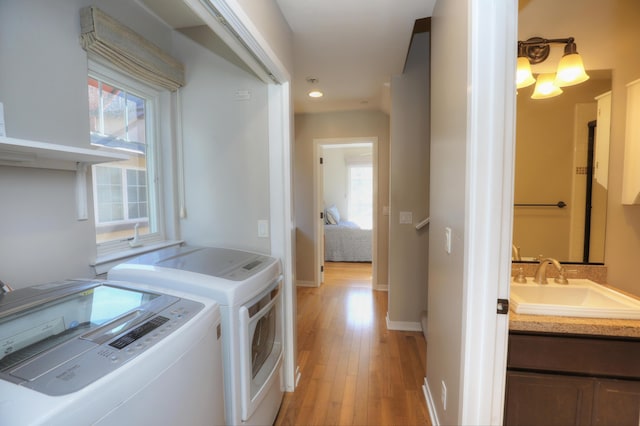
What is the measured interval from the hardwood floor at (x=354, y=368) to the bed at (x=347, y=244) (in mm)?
1797

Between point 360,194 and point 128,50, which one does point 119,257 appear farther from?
point 360,194

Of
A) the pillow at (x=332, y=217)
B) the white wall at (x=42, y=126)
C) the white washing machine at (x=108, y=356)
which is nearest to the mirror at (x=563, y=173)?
the white washing machine at (x=108, y=356)

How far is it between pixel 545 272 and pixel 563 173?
607 mm

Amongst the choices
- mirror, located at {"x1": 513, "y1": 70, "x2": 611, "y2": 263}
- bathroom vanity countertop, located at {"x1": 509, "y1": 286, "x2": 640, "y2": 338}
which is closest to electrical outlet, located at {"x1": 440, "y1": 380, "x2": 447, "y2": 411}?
bathroom vanity countertop, located at {"x1": 509, "y1": 286, "x2": 640, "y2": 338}

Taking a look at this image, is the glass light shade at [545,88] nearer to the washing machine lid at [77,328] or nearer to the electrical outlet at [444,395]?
the electrical outlet at [444,395]

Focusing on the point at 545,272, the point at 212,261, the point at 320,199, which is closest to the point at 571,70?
the point at 545,272

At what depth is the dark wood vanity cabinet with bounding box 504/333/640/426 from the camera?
1.09 meters

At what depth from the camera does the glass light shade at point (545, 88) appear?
5.26 feet

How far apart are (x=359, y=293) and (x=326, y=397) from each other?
6.54 ft

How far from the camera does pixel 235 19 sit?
1.12 m

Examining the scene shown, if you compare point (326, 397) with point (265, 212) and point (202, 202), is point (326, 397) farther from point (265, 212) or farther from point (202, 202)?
→ point (202, 202)

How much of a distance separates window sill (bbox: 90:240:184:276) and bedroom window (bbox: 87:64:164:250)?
4.0 inches

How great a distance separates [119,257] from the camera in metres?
1.67

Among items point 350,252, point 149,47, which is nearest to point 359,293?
point 350,252
